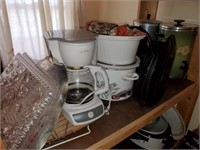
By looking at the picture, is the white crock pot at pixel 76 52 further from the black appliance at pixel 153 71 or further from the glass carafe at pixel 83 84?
the black appliance at pixel 153 71

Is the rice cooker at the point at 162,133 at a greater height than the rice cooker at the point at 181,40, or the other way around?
the rice cooker at the point at 181,40

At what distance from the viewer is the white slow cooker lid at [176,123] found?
0.97 meters

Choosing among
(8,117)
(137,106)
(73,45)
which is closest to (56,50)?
(73,45)

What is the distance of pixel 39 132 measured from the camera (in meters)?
0.45

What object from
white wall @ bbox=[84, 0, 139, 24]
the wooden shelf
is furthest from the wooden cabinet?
white wall @ bbox=[84, 0, 139, 24]

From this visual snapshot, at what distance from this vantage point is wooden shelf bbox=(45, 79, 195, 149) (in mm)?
546

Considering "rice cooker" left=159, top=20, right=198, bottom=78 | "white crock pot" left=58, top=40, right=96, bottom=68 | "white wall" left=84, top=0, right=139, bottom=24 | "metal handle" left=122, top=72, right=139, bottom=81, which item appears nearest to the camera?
"white crock pot" left=58, top=40, right=96, bottom=68

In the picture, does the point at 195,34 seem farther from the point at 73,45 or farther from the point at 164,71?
the point at 73,45

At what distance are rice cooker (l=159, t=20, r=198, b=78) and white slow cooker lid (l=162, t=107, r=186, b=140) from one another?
226 millimetres

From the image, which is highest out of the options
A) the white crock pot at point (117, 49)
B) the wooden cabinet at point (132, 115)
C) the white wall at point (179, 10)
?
the white wall at point (179, 10)

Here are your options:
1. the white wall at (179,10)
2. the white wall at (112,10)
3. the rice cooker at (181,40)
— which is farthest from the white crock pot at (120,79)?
the white wall at (112,10)

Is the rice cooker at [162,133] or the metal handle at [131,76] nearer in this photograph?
the metal handle at [131,76]

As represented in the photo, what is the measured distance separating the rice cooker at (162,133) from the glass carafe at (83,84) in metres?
0.45

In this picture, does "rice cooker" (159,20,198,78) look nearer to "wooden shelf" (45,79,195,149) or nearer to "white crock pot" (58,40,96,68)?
"wooden shelf" (45,79,195,149)
